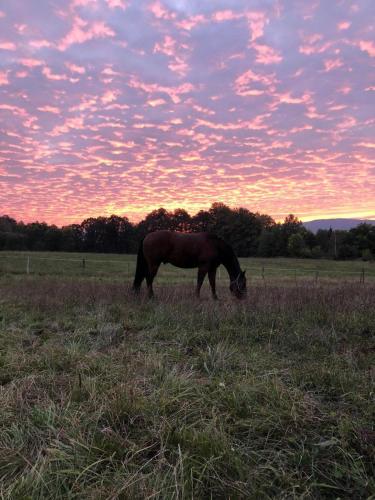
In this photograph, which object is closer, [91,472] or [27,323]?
[91,472]

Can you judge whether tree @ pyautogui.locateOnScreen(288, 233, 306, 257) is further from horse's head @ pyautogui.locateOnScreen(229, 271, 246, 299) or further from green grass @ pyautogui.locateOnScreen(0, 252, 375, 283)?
horse's head @ pyautogui.locateOnScreen(229, 271, 246, 299)

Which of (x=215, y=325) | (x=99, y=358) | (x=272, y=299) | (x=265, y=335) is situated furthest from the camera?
(x=272, y=299)

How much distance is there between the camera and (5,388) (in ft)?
10.8

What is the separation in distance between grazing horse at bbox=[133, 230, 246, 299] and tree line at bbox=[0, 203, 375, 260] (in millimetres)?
77253

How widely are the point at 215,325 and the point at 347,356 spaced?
7.34 ft

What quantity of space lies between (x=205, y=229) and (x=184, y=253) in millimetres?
92550

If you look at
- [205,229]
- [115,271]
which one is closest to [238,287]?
[115,271]

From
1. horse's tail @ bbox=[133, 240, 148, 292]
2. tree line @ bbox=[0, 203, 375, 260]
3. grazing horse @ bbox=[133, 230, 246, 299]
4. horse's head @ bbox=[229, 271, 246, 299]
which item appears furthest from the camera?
tree line @ bbox=[0, 203, 375, 260]

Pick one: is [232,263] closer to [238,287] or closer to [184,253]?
[238,287]

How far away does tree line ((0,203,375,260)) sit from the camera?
282ft

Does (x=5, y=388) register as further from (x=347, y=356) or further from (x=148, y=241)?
(x=148, y=241)

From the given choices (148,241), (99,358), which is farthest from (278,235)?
(99,358)

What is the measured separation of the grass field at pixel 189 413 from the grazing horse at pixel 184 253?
15.4 ft

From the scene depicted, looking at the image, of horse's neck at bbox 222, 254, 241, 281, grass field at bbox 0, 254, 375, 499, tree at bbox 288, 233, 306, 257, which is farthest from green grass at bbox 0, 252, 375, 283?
tree at bbox 288, 233, 306, 257
